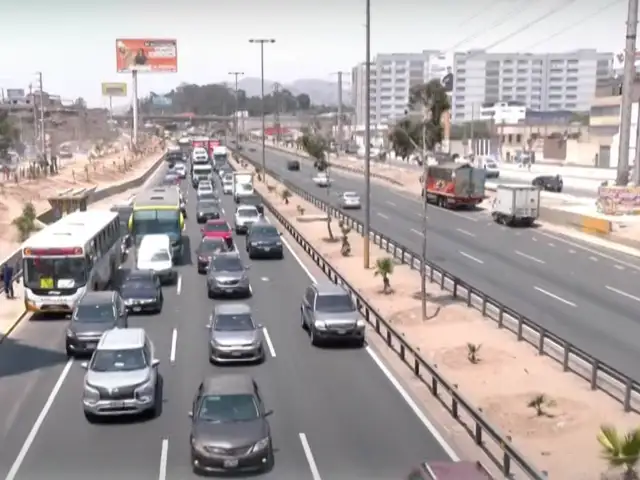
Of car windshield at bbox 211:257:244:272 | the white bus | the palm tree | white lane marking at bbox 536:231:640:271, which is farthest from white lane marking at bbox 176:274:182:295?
the palm tree

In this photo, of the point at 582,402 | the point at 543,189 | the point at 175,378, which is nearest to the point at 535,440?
the point at 582,402

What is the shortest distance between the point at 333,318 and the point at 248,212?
27948mm

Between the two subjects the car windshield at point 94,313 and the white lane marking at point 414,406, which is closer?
the white lane marking at point 414,406

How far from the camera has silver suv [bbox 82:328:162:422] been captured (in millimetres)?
16844

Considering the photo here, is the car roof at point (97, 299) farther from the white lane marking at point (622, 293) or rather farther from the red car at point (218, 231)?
the white lane marking at point (622, 293)

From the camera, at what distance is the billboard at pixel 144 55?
144m

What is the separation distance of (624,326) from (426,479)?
56.3 feet

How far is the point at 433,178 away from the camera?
67.1 m

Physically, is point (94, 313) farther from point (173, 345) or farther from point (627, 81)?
point (627, 81)

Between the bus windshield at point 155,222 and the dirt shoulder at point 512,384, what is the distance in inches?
436

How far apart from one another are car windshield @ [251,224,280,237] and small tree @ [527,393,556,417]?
79.2 ft

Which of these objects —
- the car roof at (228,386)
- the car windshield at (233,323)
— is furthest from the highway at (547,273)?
the car roof at (228,386)

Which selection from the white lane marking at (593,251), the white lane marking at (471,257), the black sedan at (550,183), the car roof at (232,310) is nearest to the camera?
the car roof at (232,310)

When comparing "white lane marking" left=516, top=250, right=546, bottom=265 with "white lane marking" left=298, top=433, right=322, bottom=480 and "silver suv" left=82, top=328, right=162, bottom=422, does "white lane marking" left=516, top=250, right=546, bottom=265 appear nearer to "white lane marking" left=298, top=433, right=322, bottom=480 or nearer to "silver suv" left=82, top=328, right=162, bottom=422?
"silver suv" left=82, top=328, right=162, bottom=422
